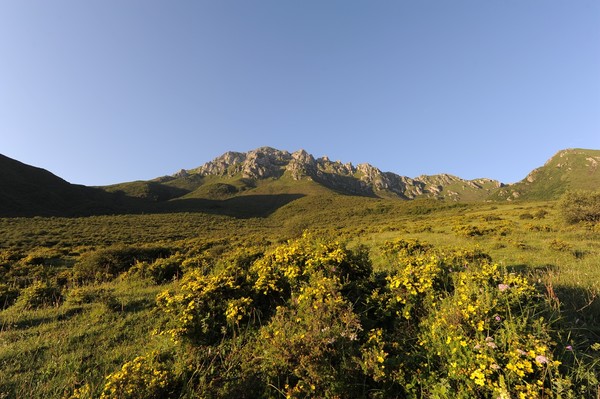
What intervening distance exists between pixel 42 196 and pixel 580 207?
4595 inches

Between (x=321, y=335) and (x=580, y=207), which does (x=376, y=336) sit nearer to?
(x=321, y=335)

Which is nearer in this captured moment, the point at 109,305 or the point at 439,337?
the point at 439,337

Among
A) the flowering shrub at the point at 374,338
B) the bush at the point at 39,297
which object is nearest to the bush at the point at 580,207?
the flowering shrub at the point at 374,338

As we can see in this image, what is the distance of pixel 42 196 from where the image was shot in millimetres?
78000

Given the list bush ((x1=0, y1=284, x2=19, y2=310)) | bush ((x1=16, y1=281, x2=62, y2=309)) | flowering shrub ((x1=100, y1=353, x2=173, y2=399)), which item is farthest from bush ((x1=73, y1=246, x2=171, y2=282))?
flowering shrub ((x1=100, y1=353, x2=173, y2=399))

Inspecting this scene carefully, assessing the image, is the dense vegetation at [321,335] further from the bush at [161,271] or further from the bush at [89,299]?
the bush at [161,271]

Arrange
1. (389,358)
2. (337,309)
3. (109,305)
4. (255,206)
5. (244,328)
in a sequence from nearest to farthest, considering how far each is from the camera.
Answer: (389,358) → (337,309) → (244,328) → (109,305) → (255,206)

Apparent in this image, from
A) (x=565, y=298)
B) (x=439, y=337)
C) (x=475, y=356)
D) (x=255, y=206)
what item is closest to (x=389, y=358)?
(x=439, y=337)

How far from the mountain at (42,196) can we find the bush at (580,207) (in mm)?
96969

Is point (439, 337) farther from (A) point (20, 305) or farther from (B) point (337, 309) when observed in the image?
(A) point (20, 305)

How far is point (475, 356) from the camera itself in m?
3.30

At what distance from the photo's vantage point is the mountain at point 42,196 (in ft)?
218

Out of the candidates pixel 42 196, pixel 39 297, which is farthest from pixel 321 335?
pixel 42 196

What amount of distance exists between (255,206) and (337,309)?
11998 centimetres
